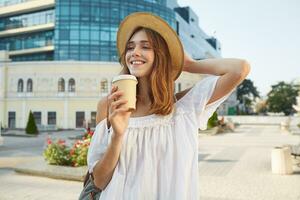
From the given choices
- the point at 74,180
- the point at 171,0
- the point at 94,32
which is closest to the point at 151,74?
the point at 74,180

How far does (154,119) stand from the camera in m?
1.83

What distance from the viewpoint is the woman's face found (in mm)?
1819

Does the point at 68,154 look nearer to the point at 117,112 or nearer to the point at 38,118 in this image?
the point at 117,112

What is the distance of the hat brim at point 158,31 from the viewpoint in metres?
1.85

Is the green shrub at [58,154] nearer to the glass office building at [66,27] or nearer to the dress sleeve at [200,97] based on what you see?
the dress sleeve at [200,97]

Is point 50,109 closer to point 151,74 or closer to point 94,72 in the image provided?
point 94,72

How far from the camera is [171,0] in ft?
208

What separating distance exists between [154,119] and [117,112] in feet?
1.02

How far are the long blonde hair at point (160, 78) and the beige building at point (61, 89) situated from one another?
35.9 m

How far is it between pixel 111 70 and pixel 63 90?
581 centimetres

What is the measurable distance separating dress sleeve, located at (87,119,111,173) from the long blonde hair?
0.27 m

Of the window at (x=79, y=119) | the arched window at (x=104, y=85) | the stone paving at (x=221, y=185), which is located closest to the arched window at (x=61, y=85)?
the window at (x=79, y=119)

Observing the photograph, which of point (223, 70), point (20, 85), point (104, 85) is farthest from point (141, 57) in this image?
point (20, 85)

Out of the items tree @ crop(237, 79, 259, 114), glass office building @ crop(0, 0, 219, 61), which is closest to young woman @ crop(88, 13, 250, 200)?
glass office building @ crop(0, 0, 219, 61)
